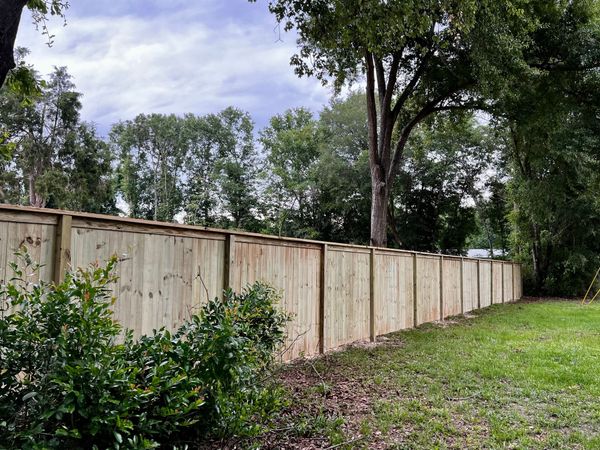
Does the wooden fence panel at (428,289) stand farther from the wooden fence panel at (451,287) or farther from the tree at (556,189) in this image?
the tree at (556,189)

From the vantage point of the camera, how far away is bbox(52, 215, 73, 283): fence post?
2.65 metres

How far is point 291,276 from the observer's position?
5.01m

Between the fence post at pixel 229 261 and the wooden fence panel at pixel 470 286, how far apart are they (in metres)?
8.11

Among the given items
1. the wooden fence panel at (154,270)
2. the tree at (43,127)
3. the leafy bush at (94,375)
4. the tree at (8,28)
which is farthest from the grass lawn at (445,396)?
the tree at (43,127)

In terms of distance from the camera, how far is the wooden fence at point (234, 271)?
105 inches

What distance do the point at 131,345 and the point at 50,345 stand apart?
1.25 ft

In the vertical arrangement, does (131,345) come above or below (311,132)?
below

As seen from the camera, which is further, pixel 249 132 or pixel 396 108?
pixel 249 132

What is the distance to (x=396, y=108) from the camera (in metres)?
12.0

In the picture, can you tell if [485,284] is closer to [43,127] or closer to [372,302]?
[372,302]

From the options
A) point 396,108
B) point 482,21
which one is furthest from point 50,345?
point 396,108

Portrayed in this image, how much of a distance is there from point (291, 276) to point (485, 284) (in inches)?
365

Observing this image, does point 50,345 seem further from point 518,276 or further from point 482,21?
point 518,276

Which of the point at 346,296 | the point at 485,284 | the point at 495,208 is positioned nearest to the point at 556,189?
the point at 485,284
